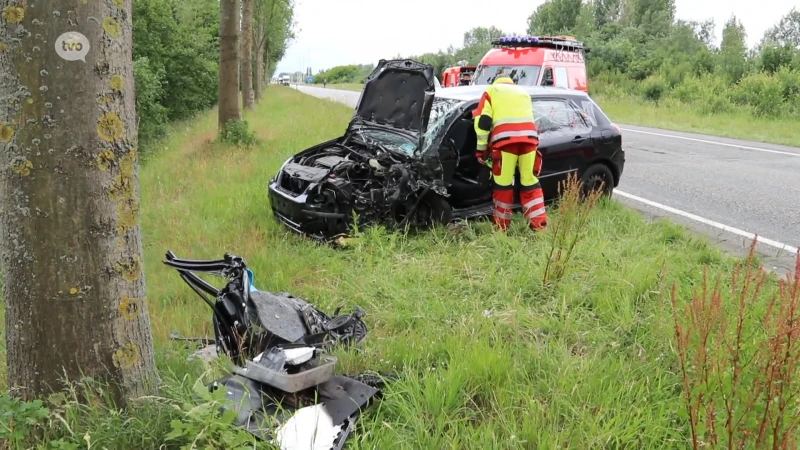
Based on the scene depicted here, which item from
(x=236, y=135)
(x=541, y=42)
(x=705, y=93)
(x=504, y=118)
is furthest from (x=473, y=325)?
(x=705, y=93)

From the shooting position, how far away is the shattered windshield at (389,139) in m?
5.80

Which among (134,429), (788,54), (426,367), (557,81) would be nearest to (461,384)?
(426,367)

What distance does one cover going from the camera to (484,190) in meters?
5.82

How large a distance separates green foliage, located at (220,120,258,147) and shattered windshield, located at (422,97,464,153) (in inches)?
235

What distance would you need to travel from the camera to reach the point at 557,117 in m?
6.31

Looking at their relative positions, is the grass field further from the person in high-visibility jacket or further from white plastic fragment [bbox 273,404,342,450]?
the person in high-visibility jacket

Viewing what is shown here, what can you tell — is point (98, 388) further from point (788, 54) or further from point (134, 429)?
point (788, 54)

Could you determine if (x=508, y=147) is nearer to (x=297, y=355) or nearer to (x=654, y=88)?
(x=297, y=355)

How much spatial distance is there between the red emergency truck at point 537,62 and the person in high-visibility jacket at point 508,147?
8738 millimetres

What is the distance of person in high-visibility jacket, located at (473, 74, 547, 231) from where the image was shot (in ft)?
17.7

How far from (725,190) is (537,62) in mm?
7237

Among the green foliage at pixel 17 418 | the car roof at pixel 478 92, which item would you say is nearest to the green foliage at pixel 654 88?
the car roof at pixel 478 92

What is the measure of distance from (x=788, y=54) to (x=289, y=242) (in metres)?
23.0

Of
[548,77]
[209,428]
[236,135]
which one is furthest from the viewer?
[548,77]
